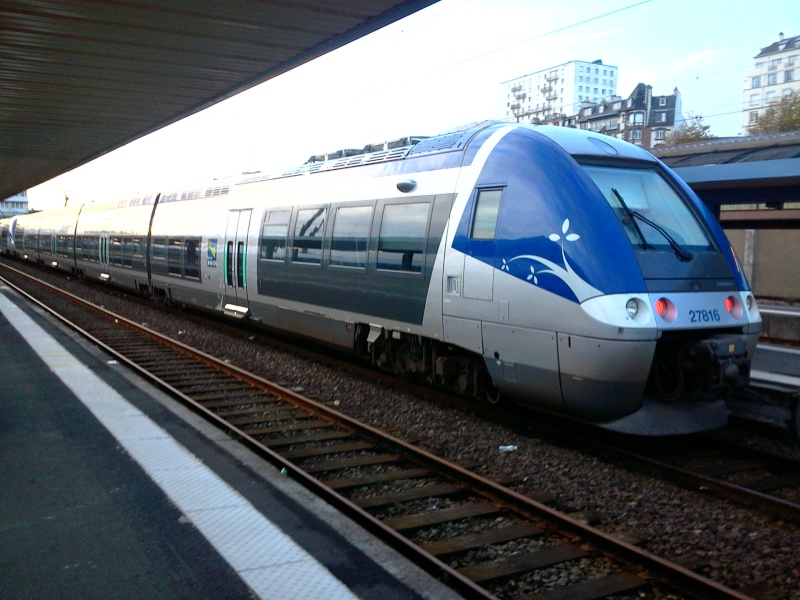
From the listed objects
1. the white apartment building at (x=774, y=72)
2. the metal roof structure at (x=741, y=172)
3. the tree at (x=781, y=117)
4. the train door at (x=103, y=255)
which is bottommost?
the train door at (x=103, y=255)

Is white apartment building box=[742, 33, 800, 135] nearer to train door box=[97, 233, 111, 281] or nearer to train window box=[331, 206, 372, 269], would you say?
train door box=[97, 233, 111, 281]

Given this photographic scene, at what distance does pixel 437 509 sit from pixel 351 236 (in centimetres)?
501

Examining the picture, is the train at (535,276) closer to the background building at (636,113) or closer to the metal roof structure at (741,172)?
the metal roof structure at (741,172)

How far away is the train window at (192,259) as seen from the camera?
15.7 meters

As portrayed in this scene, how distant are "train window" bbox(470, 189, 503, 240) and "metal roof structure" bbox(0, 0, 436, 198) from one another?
1887mm

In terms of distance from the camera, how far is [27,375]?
9.96 metres

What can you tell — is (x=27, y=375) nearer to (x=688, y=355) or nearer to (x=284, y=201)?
(x=284, y=201)

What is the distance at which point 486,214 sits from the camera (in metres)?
7.45

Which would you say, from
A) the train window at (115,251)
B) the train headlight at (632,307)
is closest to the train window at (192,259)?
the train window at (115,251)

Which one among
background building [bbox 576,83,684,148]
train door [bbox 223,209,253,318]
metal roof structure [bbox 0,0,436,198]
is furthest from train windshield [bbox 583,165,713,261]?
background building [bbox 576,83,684,148]

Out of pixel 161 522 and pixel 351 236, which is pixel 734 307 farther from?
pixel 161 522

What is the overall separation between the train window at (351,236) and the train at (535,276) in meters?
0.03

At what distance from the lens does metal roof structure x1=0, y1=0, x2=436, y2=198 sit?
7.04m

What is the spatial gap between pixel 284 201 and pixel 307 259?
1.60 metres
